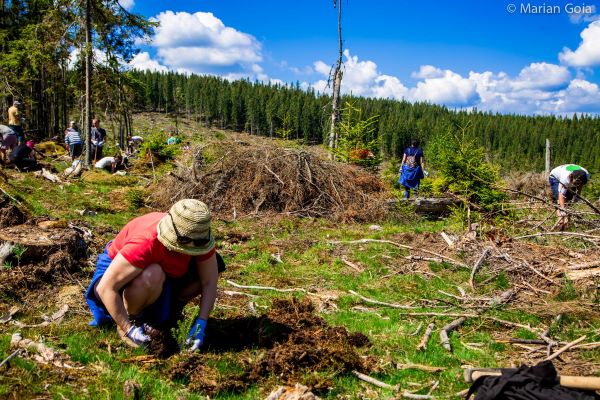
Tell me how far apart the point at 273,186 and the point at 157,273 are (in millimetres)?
7802

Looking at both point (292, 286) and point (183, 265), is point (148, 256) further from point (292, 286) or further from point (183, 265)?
point (292, 286)

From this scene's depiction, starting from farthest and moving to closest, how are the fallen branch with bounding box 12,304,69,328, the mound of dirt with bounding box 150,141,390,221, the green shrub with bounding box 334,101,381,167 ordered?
the green shrub with bounding box 334,101,381,167 < the mound of dirt with bounding box 150,141,390,221 < the fallen branch with bounding box 12,304,69,328

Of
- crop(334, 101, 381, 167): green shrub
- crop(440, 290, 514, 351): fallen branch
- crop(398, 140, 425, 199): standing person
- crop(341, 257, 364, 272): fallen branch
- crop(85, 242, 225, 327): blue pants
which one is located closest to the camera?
crop(85, 242, 225, 327): blue pants

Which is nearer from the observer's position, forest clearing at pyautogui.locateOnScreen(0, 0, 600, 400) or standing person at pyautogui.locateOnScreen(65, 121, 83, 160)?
forest clearing at pyautogui.locateOnScreen(0, 0, 600, 400)

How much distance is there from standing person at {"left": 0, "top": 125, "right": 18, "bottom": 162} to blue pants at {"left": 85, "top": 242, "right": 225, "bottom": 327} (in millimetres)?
11379

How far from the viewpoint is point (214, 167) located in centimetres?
1185

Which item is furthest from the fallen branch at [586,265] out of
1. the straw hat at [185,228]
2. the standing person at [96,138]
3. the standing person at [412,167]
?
the standing person at [96,138]

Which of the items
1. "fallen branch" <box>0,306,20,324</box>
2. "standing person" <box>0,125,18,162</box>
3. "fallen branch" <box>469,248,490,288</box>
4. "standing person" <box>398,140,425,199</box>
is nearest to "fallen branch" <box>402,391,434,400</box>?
"fallen branch" <box>469,248,490,288</box>

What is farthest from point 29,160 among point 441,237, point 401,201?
point 441,237

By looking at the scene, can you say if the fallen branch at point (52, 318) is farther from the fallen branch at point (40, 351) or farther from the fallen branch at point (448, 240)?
the fallen branch at point (448, 240)

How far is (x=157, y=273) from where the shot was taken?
3.46m

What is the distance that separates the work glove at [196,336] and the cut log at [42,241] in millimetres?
2573

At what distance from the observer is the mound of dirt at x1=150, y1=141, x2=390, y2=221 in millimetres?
10977

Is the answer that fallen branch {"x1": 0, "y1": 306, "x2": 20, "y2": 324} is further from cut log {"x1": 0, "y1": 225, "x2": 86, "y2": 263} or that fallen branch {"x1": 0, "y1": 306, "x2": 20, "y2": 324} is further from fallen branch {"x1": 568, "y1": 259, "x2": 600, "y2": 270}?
fallen branch {"x1": 568, "y1": 259, "x2": 600, "y2": 270}
